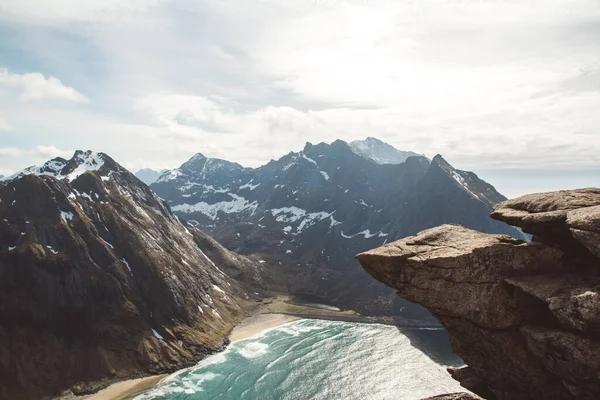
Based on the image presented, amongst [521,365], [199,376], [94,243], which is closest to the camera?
[521,365]

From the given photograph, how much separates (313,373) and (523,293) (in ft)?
465

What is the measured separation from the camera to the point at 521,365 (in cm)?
2781

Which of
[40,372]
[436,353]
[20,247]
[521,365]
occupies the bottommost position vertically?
[436,353]

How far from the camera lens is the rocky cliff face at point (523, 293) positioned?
2364 cm

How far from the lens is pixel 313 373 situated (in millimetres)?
153750

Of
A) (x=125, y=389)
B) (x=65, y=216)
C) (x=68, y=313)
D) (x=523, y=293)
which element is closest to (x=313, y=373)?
(x=125, y=389)

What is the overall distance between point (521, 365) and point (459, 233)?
1160cm

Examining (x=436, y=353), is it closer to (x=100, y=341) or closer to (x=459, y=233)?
(x=100, y=341)

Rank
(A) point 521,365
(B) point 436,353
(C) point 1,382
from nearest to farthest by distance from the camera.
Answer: (A) point 521,365 < (C) point 1,382 < (B) point 436,353

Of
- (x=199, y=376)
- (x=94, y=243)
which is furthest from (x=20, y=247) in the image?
(x=199, y=376)

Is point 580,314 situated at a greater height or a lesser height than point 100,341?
greater

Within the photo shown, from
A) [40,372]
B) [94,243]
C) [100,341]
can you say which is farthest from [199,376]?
[94,243]

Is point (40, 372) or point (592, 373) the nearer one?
point (592, 373)

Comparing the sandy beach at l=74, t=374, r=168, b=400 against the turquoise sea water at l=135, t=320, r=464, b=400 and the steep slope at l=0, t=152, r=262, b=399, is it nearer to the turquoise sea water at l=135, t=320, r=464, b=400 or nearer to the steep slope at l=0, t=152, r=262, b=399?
the turquoise sea water at l=135, t=320, r=464, b=400
